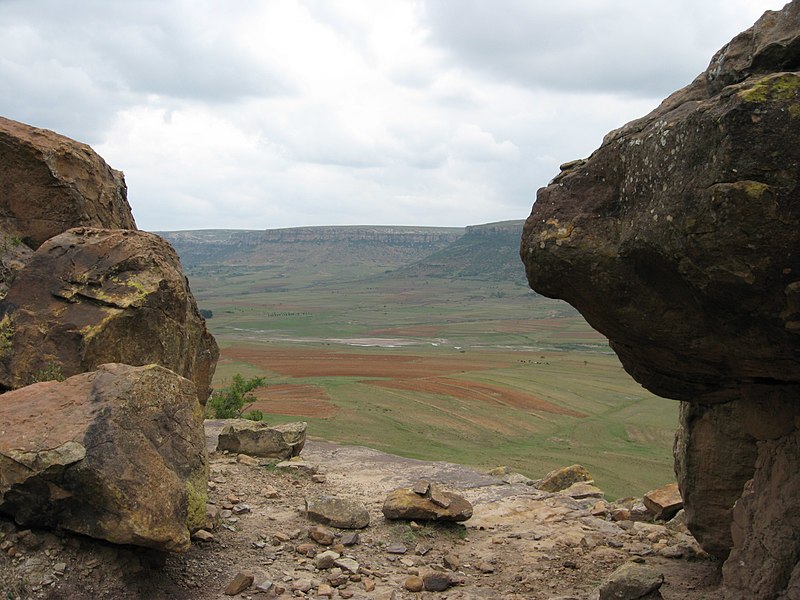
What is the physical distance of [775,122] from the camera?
7066mm

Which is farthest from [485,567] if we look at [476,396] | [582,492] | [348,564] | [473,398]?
[476,396]

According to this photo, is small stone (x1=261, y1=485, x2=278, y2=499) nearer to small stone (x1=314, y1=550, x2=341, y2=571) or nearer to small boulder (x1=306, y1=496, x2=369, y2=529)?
small boulder (x1=306, y1=496, x2=369, y2=529)

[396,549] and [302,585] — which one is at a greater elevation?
[302,585]

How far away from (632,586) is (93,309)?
10427 millimetres

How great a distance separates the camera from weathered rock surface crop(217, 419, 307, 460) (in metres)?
20.5

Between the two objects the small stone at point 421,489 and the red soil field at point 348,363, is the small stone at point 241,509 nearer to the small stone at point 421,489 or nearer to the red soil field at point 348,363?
the small stone at point 421,489

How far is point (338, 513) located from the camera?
48.2 feet

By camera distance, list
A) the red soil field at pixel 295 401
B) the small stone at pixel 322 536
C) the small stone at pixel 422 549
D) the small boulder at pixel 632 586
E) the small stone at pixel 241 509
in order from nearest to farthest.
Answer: the small boulder at pixel 632 586
the small stone at pixel 322 536
the small stone at pixel 422 549
the small stone at pixel 241 509
the red soil field at pixel 295 401

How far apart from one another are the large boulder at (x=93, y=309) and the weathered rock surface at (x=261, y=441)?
5.57 meters

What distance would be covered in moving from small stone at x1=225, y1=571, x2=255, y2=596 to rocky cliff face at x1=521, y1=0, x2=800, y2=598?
651 centimetres

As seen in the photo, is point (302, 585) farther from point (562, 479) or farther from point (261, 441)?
point (562, 479)

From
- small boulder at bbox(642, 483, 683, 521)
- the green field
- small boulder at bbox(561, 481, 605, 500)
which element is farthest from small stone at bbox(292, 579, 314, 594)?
the green field

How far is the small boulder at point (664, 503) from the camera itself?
1552 cm

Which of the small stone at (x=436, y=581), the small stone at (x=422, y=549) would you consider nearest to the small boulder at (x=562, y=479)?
the small stone at (x=422, y=549)
